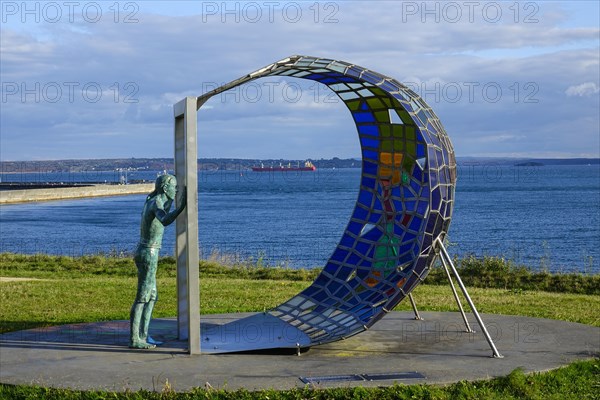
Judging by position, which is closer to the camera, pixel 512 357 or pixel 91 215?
pixel 512 357

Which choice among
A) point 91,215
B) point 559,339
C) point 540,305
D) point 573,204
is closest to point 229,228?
point 91,215

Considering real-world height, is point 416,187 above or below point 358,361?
above

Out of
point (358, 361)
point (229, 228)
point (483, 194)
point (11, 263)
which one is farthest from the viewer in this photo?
point (483, 194)

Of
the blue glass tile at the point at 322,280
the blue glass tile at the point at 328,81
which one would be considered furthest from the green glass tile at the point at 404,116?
the blue glass tile at the point at 322,280

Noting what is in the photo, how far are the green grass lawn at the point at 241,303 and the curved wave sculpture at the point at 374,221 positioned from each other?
195 centimetres

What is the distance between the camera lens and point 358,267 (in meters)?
12.4

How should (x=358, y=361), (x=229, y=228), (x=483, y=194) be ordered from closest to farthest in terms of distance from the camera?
(x=358, y=361), (x=229, y=228), (x=483, y=194)

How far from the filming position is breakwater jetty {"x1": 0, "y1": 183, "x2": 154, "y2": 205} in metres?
93.1

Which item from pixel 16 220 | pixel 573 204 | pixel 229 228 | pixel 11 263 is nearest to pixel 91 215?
pixel 16 220

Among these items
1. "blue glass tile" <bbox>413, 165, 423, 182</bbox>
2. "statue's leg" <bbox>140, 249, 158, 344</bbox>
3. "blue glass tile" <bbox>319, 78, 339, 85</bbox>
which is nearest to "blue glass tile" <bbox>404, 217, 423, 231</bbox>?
"blue glass tile" <bbox>413, 165, 423, 182</bbox>

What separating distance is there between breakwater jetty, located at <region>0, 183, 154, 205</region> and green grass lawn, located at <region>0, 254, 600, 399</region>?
7105cm

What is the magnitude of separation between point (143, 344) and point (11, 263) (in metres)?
16.2

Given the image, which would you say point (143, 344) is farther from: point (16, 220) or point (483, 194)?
point (483, 194)

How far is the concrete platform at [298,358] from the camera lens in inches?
369
